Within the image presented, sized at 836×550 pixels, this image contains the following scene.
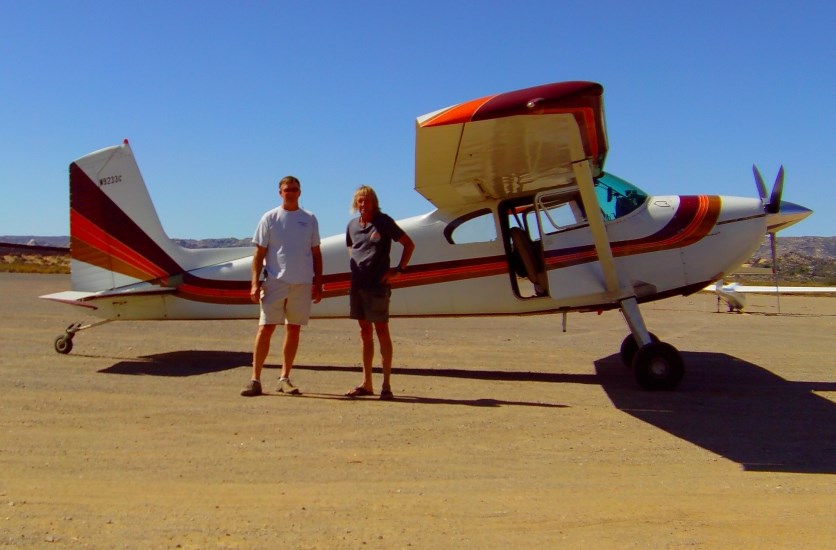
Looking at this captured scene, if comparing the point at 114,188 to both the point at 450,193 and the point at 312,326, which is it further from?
the point at 312,326

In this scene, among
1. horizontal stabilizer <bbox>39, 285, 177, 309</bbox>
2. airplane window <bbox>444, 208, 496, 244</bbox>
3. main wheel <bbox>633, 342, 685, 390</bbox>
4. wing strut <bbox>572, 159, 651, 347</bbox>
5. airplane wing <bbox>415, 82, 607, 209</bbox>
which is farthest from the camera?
horizontal stabilizer <bbox>39, 285, 177, 309</bbox>

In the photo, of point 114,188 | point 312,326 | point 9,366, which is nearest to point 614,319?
point 312,326

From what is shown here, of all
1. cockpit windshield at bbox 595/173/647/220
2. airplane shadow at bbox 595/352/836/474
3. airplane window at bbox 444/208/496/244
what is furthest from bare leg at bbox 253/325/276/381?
cockpit windshield at bbox 595/173/647/220

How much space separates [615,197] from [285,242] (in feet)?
12.1

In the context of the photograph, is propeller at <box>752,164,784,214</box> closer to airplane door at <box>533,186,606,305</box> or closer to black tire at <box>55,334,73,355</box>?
airplane door at <box>533,186,606,305</box>

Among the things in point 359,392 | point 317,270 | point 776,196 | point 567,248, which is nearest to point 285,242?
point 317,270

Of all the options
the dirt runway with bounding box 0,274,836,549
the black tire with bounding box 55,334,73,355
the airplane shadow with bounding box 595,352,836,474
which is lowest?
the airplane shadow with bounding box 595,352,836,474

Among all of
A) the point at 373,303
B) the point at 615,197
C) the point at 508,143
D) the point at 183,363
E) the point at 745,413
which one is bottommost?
the point at 745,413

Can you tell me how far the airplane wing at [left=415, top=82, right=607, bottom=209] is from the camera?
540 cm

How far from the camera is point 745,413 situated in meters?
5.95

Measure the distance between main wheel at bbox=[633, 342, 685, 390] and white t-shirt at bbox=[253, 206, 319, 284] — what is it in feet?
11.0

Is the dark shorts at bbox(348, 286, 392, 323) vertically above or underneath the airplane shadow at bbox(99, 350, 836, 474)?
above

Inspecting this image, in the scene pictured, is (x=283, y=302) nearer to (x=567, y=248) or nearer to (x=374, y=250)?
(x=374, y=250)

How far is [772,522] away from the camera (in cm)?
339
